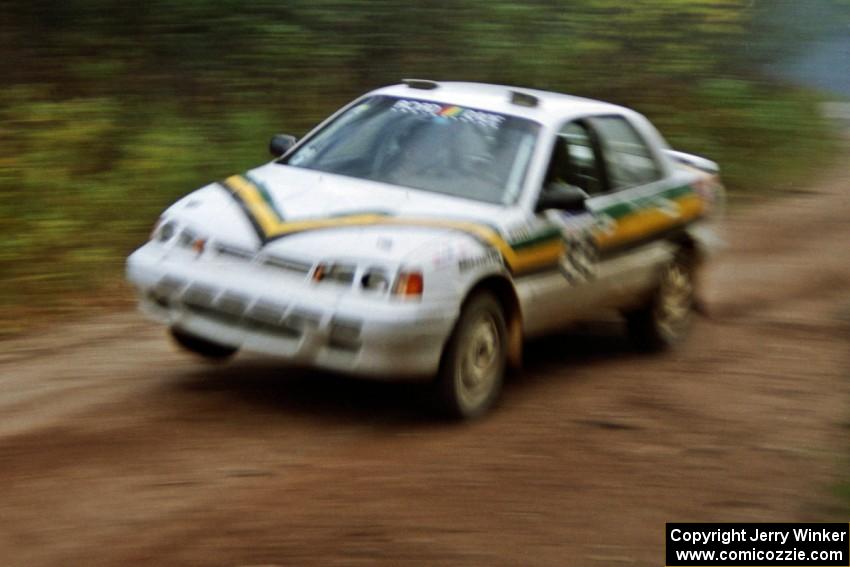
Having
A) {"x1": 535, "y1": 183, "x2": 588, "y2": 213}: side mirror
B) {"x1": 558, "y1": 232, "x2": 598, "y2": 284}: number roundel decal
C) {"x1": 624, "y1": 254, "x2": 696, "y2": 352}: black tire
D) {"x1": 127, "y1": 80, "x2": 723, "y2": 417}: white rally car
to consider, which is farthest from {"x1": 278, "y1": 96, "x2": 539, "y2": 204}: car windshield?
{"x1": 624, "y1": 254, "x2": 696, "y2": 352}: black tire

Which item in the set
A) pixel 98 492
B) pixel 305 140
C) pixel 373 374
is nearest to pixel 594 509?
pixel 373 374

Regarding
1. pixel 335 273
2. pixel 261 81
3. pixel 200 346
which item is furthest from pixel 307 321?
pixel 261 81

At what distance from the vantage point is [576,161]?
27.3 feet

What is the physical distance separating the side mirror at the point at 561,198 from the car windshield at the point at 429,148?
0.53 feet

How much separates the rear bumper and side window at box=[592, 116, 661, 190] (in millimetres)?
2238

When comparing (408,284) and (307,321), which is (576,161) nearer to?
(408,284)

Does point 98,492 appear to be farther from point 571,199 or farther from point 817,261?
point 817,261

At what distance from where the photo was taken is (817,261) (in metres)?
13.4

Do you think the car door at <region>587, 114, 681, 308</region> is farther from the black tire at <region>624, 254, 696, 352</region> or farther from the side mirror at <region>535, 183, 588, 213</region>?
the side mirror at <region>535, 183, 588, 213</region>

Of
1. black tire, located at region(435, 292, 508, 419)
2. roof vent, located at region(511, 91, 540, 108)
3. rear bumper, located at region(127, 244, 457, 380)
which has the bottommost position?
black tire, located at region(435, 292, 508, 419)

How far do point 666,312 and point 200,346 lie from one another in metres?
3.38

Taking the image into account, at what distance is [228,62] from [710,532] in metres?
9.40

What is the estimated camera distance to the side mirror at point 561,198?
7.70 metres

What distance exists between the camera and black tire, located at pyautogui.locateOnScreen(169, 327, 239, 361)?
7.63m
